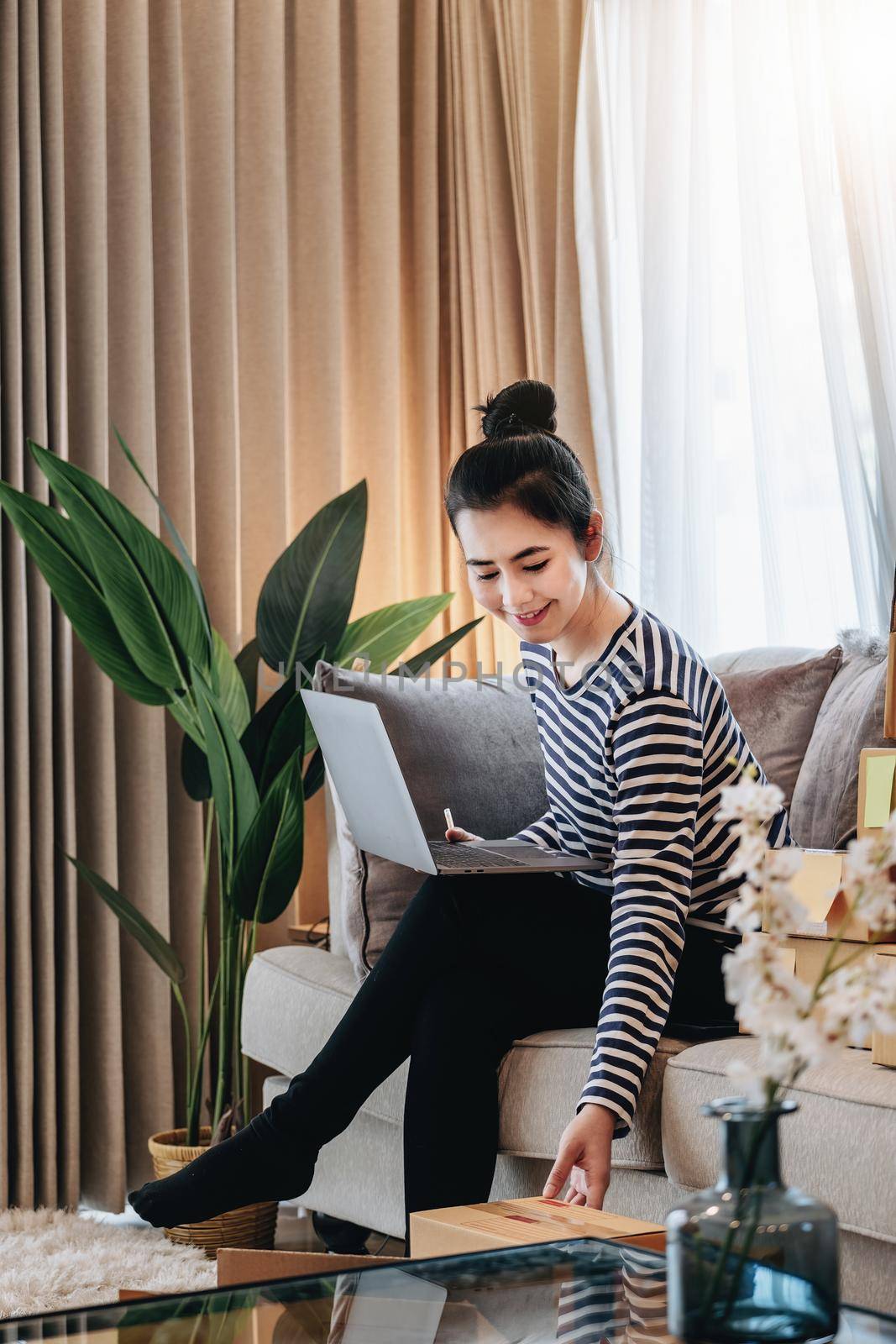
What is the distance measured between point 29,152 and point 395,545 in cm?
103

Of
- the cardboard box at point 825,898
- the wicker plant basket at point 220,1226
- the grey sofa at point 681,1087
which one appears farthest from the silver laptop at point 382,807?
the wicker plant basket at point 220,1226

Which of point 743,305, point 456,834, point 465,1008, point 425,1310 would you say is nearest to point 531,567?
point 456,834

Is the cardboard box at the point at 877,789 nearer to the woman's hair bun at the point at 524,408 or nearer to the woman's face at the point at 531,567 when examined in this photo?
the woman's face at the point at 531,567

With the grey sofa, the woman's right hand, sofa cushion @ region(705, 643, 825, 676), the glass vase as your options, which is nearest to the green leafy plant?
the grey sofa

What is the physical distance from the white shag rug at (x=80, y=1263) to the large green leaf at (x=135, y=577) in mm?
865

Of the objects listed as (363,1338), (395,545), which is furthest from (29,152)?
(363,1338)

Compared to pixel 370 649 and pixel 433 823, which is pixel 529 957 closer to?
pixel 433 823

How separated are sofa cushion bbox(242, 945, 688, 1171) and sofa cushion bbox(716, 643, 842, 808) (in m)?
0.58

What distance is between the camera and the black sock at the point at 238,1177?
1510 mm

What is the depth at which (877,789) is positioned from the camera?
1349 millimetres

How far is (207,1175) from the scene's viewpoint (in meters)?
1.52

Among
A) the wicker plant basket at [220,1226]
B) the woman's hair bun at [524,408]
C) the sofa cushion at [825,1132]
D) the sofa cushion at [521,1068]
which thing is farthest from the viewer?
the wicker plant basket at [220,1226]

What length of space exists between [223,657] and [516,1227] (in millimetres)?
1363

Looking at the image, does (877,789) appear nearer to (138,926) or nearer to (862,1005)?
(862,1005)
